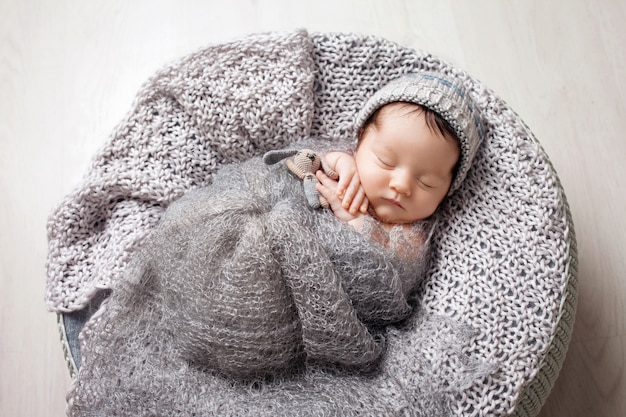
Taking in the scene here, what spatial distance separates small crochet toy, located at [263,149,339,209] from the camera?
113cm

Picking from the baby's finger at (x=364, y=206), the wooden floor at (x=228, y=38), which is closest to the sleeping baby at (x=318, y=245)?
the baby's finger at (x=364, y=206)

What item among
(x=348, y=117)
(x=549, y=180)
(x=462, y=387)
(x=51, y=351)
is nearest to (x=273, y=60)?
(x=348, y=117)

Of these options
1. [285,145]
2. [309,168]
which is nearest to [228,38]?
[285,145]

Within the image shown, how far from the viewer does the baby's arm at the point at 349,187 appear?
1131mm

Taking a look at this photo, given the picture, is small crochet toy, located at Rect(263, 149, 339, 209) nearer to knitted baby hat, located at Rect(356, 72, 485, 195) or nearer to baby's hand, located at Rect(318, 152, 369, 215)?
baby's hand, located at Rect(318, 152, 369, 215)

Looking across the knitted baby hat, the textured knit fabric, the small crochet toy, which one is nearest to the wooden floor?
the textured knit fabric

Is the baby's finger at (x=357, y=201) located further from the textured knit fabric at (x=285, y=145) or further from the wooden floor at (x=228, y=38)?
the wooden floor at (x=228, y=38)

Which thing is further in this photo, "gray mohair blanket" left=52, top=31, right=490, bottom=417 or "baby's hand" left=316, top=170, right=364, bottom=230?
"baby's hand" left=316, top=170, right=364, bottom=230

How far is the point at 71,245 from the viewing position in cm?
116

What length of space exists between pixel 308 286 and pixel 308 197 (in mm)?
199

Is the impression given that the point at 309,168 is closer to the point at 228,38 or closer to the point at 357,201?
the point at 357,201

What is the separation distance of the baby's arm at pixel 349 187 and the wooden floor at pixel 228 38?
0.52 meters

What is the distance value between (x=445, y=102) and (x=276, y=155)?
0.36 m

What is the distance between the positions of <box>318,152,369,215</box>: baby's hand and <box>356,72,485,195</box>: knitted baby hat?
0.31ft
